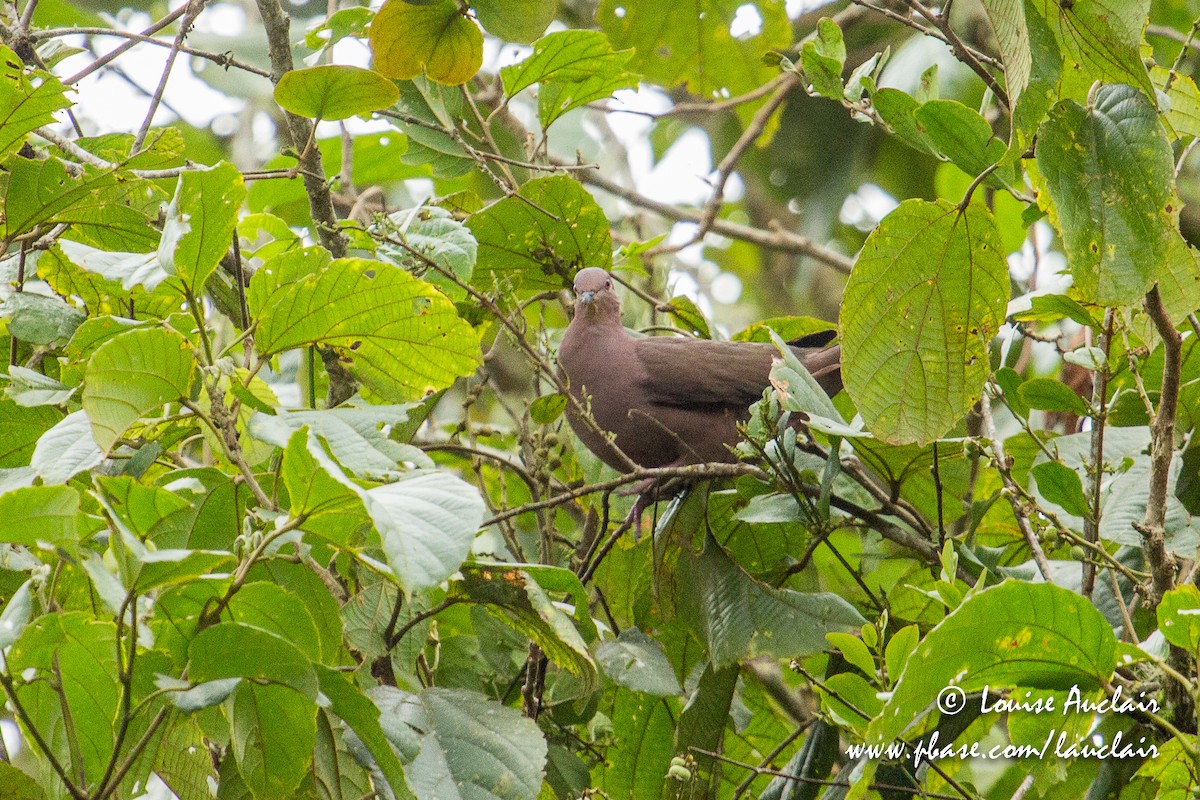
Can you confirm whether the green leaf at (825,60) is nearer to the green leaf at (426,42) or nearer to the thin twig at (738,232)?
the green leaf at (426,42)

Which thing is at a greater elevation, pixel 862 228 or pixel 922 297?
pixel 922 297

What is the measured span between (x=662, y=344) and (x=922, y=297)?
5.62ft

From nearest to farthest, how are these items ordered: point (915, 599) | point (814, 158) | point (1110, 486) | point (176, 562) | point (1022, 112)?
point (176, 562) → point (1022, 112) → point (1110, 486) → point (915, 599) → point (814, 158)

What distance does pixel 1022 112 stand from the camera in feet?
7.36

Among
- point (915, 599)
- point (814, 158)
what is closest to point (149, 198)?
point (915, 599)

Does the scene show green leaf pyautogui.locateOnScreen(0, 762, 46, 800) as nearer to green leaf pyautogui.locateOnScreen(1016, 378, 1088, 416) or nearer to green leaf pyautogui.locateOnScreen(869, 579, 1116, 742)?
green leaf pyautogui.locateOnScreen(869, 579, 1116, 742)

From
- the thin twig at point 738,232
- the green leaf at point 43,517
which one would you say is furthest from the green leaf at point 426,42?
the thin twig at point 738,232

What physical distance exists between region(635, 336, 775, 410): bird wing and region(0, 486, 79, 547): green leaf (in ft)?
8.41

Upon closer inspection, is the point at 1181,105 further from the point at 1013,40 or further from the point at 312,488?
the point at 312,488

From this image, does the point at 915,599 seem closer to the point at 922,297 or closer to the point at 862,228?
the point at 922,297

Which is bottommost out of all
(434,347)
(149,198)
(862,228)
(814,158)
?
(862,228)

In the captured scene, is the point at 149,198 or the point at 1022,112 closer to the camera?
the point at 1022,112

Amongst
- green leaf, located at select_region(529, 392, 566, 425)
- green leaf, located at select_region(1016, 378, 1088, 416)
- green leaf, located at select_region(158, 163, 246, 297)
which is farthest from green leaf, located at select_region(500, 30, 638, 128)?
green leaf, located at select_region(1016, 378, 1088, 416)

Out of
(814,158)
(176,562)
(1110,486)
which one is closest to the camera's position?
(176,562)
